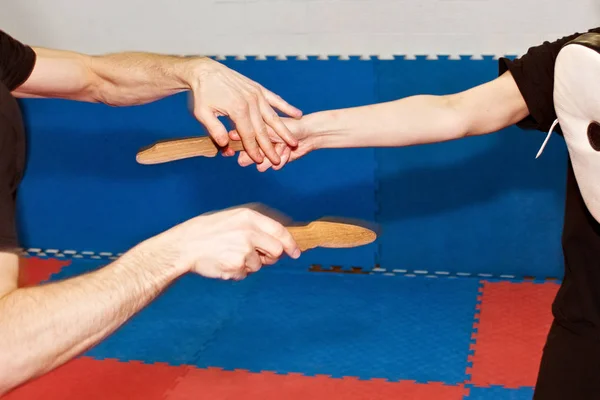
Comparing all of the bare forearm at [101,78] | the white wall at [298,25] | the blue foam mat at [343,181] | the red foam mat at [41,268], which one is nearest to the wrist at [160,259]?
the bare forearm at [101,78]

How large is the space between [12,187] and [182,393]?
4.57 ft

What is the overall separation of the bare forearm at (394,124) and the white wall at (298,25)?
1.66 m

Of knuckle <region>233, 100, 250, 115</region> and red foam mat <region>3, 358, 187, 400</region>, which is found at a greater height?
knuckle <region>233, 100, 250, 115</region>

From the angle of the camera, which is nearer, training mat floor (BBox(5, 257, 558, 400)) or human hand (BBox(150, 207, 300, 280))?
human hand (BBox(150, 207, 300, 280))

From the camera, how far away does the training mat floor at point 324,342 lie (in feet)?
9.95

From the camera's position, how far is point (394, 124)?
6.69 ft

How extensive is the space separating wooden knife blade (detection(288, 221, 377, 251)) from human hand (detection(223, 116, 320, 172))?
1.38 ft

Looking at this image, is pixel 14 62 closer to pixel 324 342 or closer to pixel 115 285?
pixel 115 285

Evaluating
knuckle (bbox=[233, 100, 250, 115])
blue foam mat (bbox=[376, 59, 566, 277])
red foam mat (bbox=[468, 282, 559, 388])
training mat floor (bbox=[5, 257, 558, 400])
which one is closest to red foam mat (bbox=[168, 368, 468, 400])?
training mat floor (bbox=[5, 257, 558, 400])

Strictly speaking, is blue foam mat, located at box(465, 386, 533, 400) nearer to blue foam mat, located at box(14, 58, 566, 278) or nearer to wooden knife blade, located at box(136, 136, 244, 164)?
blue foam mat, located at box(14, 58, 566, 278)

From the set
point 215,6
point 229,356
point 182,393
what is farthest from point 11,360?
point 215,6

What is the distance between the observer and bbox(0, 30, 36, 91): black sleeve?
2.37m

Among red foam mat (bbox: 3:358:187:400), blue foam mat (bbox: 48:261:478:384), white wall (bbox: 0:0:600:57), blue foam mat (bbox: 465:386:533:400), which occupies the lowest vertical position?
red foam mat (bbox: 3:358:187:400)

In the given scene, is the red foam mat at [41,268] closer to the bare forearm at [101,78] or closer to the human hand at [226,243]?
the bare forearm at [101,78]
